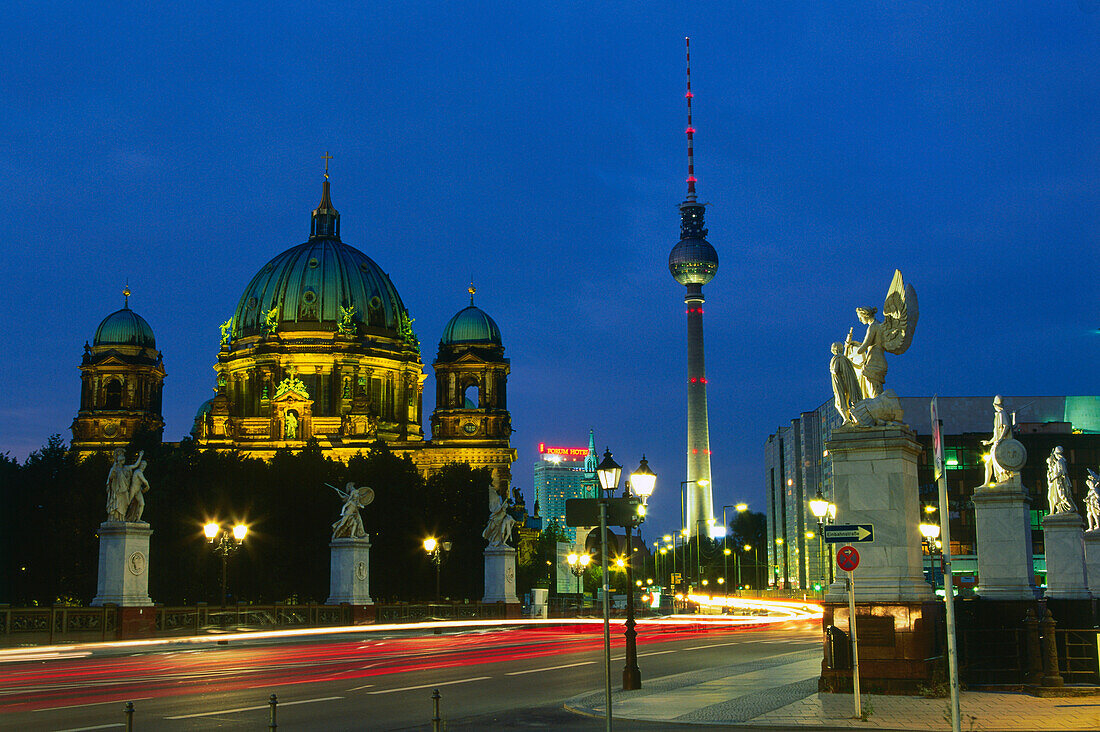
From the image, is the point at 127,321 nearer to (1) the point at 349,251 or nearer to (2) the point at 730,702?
(1) the point at 349,251

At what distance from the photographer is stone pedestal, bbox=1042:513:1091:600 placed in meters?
33.2

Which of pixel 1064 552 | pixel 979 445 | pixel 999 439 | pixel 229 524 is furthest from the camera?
pixel 979 445

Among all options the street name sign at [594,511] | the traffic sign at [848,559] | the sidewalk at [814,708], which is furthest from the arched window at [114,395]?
the traffic sign at [848,559]

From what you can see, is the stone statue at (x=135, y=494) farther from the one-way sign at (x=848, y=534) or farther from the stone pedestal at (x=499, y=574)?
the one-way sign at (x=848, y=534)

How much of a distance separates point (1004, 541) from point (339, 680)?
1586 centimetres

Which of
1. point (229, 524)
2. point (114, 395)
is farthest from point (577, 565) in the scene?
point (114, 395)

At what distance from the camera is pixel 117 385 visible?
132 metres

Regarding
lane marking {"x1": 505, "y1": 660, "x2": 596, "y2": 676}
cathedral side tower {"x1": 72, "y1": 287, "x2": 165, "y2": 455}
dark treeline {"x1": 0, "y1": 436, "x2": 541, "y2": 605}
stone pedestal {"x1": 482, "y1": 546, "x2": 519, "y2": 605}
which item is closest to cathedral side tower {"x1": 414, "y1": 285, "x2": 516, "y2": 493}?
cathedral side tower {"x1": 72, "y1": 287, "x2": 165, "y2": 455}

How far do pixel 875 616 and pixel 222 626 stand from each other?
29.5 metres

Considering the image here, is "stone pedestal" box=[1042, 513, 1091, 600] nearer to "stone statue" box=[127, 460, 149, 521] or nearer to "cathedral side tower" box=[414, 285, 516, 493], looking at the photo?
"stone statue" box=[127, 460, 149, 521]

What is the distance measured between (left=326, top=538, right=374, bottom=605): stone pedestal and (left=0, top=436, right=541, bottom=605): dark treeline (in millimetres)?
16881

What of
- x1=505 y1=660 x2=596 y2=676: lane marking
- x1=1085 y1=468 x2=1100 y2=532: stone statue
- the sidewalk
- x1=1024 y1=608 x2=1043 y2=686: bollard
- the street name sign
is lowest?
x1=505 y1=660 x2=596 y2=676: lane marking

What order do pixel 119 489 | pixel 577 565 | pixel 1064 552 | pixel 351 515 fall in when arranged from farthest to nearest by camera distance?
pixel 577 565
pixel 351 515
pixel 119 489
pixel 1064 552

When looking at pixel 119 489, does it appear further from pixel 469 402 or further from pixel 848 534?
pixel 469 402
